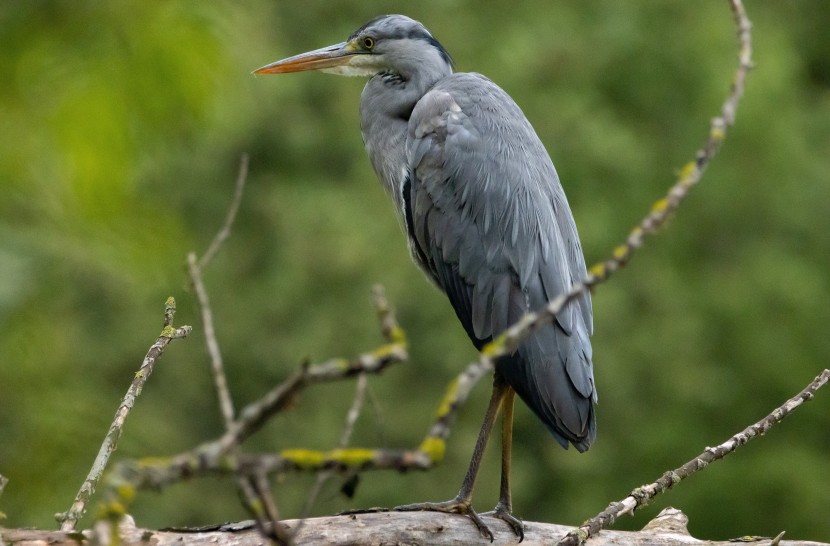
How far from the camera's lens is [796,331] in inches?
483

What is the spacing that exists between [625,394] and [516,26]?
424cm

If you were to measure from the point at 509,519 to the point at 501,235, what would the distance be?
0.96m

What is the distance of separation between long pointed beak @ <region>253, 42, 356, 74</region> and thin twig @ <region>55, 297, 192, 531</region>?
2037mm

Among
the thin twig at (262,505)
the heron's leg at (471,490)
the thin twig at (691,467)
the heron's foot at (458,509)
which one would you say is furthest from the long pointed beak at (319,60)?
the thin twig at (262,505)

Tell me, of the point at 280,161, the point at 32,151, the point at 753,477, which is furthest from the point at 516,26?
the point at 32,151

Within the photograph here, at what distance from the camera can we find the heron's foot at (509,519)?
338cm

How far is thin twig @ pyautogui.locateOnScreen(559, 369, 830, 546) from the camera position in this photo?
2951 millimetres

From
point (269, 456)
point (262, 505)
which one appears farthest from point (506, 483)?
point (269, 456)

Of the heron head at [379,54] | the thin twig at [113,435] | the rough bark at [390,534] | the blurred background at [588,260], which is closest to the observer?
the thin twig at [113,435]

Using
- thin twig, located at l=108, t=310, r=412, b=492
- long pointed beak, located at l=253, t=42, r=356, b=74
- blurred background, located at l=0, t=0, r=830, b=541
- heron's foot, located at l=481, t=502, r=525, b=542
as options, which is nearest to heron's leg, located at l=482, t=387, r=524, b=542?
heron's foot, located at l=481, t=502, r=525, b=542

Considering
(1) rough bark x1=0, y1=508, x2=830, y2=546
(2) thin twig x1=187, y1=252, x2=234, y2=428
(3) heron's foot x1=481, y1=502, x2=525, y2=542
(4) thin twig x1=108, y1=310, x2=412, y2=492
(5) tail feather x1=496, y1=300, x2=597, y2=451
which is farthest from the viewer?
(5) tail feather x1=496, y1=300, x2=597, y2=451

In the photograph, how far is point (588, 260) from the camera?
11.5 metres

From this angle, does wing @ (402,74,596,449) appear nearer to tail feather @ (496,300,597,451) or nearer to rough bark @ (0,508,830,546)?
tail feather @ (496,300,597,451)

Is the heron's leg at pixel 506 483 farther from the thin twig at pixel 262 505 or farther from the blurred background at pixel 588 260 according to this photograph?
the blurred background at pixel 588 260
